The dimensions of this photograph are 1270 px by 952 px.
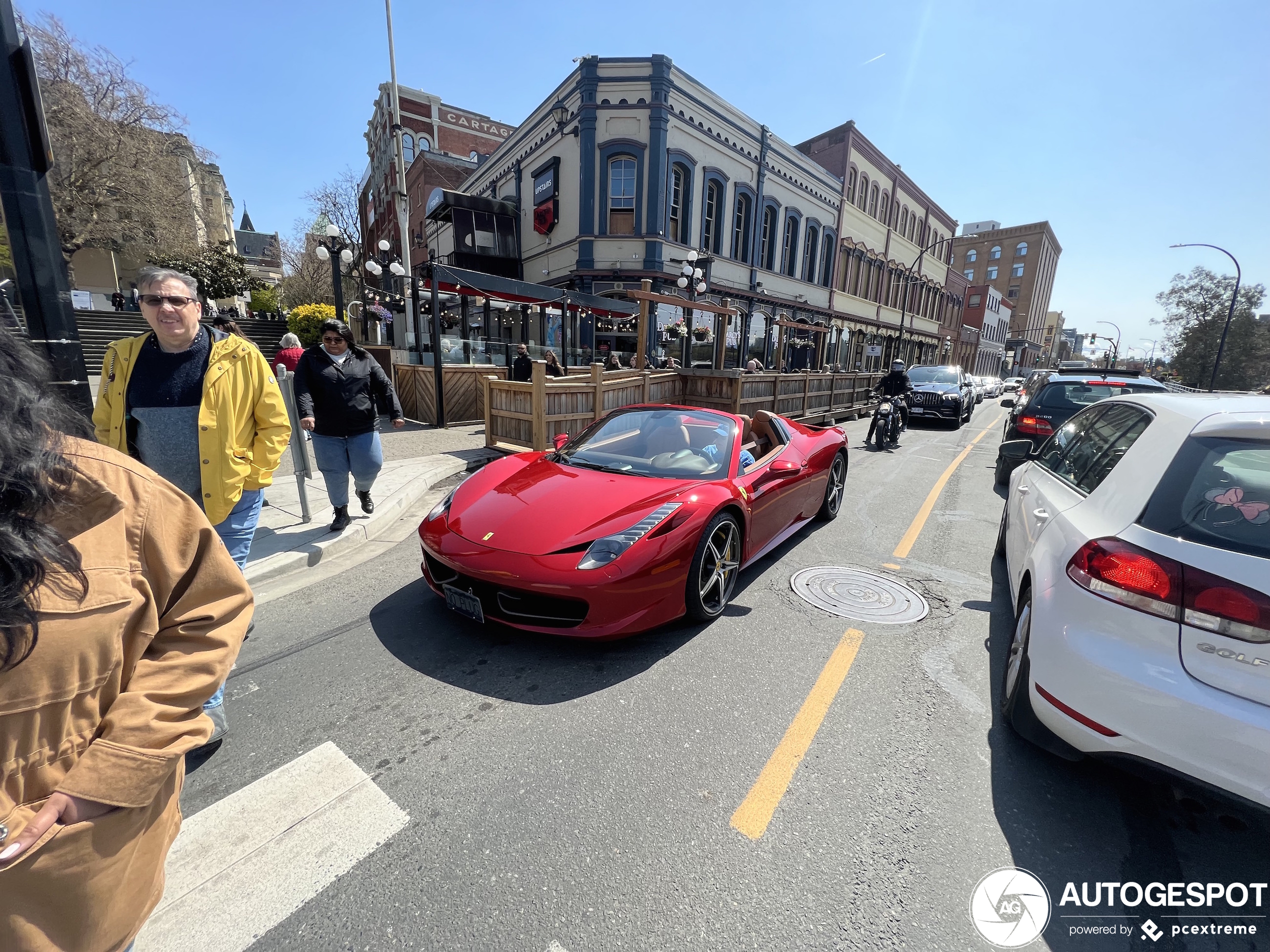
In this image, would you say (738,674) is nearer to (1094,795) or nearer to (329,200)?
(1094,795)

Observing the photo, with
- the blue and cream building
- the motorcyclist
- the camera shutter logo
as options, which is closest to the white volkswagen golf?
the camera shutter logo

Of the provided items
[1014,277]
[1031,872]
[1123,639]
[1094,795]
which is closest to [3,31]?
[1123,639]

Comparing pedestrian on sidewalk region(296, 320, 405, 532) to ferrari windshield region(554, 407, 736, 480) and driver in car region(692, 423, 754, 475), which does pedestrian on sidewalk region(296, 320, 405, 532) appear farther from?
driver in car region(692, 423, 754, 475)

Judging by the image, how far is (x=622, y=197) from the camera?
18562 mm

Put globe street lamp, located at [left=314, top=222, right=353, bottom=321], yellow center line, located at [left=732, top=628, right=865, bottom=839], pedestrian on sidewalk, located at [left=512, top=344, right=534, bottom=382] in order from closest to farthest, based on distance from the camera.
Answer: yellow center line, located at [left=732, top=628, right=865, bottom=839], pedestrian on sidewalk, located at [left=512, top=344, right=534, bottom=382], globe street lamp, located at [left=314, top=222, right=353, bottom=321]

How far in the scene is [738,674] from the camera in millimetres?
2959

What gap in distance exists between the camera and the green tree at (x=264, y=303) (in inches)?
1187

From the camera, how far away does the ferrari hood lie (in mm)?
3051

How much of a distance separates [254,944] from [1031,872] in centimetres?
249

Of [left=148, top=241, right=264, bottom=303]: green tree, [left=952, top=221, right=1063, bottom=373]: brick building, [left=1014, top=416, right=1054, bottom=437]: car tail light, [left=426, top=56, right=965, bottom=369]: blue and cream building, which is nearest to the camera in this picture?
[left=1014, top=416, right=1054, bottom=437]: car tail light

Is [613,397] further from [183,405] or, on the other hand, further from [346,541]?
[183,405]

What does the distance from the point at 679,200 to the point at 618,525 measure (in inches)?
757

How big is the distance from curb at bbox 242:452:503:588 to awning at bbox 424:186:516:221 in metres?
18.6

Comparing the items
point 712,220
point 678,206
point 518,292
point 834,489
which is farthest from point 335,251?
point 712,220
